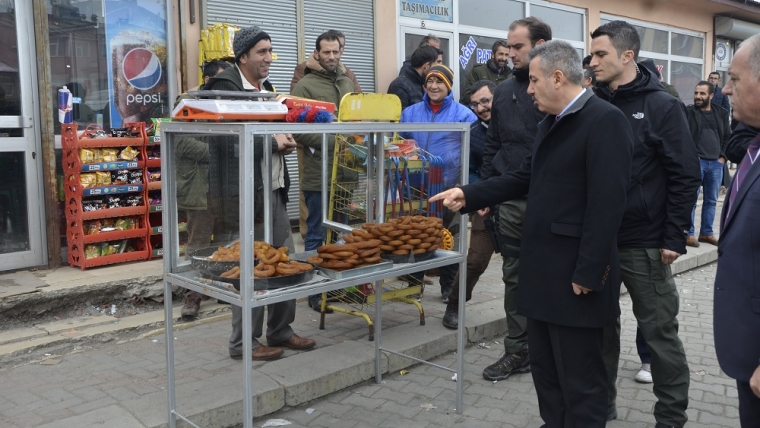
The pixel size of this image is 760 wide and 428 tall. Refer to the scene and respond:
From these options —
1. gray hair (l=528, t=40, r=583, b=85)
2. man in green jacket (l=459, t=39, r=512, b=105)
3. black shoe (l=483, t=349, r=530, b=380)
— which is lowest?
black shoe (l=483, t=349, r=530, b=380)

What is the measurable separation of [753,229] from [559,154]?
1.06m

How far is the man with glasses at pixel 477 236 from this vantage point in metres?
5.46

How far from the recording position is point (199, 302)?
5.75 m

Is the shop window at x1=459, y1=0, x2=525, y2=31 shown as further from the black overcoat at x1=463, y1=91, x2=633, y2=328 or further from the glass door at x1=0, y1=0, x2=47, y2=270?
the black overcoat at x1=463, y1=91, x2=633, y2=328

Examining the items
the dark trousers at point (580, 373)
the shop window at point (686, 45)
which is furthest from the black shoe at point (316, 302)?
the shop window at point (686, 45)

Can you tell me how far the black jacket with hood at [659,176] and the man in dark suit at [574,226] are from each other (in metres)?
0.58

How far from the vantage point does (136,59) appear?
662cm

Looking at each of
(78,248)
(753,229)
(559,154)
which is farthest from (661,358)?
(78,248)

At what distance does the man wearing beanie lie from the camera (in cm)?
502

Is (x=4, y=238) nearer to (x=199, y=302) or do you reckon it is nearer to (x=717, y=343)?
(x=199, y=302)

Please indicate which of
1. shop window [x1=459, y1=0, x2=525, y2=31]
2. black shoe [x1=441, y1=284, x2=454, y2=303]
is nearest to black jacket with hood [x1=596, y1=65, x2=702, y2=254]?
black shoe [x1=441, y1=284, x2=454, y2=303]

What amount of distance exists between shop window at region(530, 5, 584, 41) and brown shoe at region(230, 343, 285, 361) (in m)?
8.34

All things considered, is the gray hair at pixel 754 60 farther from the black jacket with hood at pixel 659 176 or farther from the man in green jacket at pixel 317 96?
the man in green jacket at pixel 317 96

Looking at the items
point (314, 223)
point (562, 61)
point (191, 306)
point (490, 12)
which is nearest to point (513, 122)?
point (562, 61)
